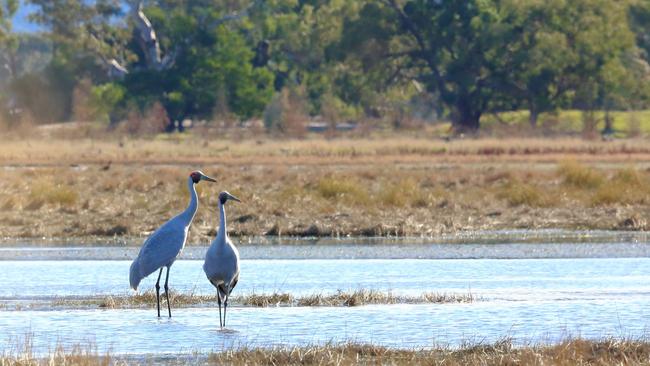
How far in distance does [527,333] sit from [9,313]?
17.1 feet

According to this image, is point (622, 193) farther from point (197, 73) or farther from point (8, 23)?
point (8, 23)

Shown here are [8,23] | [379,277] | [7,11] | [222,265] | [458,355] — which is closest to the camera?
[458,355]

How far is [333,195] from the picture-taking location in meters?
27.2

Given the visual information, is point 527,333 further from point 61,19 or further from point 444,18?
point 61,19

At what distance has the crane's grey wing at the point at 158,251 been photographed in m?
13.8

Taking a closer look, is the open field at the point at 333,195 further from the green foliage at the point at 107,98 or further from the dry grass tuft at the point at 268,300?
the green foliage at the point at 107,98

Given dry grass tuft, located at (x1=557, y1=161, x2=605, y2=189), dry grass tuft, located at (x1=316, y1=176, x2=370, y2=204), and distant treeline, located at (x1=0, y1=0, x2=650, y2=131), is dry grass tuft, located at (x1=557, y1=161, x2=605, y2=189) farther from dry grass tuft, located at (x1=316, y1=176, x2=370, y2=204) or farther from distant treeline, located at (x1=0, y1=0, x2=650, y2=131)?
distant treeline, located at (x1=0, y1=0, x2=650, y2=131)

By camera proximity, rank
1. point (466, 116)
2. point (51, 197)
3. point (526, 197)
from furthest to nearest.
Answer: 1. point (466, 116)
2. point (51, 197)
3. point (526, 197)

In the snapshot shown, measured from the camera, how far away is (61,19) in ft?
235

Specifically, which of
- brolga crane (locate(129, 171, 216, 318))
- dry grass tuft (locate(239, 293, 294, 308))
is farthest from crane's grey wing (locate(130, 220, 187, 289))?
dry grass tuft (locate(239, 293, 294, 308))

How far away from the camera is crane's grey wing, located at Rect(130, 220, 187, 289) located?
13812 millimetres

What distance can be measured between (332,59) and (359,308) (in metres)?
51.6

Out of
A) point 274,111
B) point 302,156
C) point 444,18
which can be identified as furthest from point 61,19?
point 302,156

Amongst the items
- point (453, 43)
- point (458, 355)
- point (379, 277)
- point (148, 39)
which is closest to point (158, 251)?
point (379, 277)
